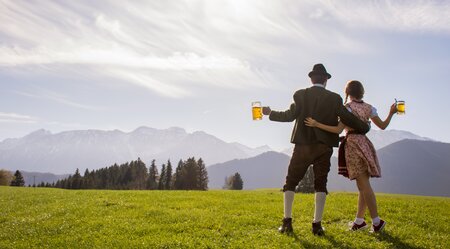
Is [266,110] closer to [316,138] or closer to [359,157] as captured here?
→ [316,138]

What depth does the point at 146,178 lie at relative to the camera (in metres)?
127

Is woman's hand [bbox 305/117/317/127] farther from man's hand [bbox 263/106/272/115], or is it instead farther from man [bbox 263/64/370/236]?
man's hand [bbox 263/106/272/115]

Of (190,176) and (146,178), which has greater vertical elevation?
(190,176)

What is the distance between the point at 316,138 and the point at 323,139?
176 mm

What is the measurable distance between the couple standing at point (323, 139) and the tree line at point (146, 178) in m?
102

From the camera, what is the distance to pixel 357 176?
33.6 ft

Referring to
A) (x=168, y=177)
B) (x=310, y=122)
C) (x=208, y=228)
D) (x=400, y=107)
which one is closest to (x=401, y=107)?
(x=400, y=107)

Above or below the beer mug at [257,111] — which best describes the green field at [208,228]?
below

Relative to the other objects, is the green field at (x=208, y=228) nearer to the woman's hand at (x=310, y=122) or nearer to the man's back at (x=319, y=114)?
the man's back at (x=319, y=114)

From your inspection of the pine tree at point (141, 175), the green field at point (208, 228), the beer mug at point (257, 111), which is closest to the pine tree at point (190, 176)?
the pine tree at point (141, 175)

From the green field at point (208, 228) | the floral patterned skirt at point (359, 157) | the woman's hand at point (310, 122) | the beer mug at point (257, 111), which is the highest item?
the beer mug at point (257, 111)

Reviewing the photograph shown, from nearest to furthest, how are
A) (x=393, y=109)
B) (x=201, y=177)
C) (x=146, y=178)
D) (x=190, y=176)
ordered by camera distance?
(x=393, y=109), (x=190, y=176), (x=201, y=177), (x=146, y=178)

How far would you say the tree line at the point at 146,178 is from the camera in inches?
4427

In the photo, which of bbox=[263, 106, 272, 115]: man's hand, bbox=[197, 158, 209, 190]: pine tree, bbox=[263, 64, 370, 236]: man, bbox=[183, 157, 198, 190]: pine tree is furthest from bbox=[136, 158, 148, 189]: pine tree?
bbox=[263, 64, 370, 236]: man
